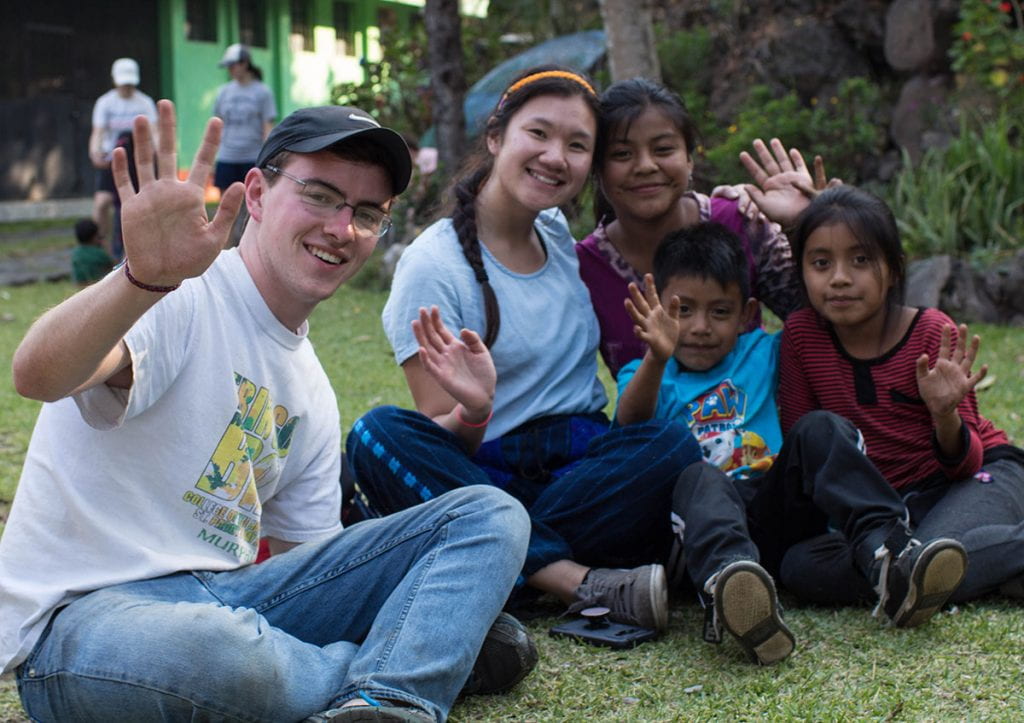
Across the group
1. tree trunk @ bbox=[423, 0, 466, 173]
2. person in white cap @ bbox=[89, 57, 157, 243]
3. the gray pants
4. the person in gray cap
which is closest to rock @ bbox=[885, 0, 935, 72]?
tree trunk @ bbox=[423, 0, 466, 173]

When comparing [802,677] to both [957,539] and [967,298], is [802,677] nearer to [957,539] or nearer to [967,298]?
[957,539]

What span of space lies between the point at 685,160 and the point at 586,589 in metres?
1.29

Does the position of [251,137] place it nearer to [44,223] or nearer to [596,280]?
[44,223]

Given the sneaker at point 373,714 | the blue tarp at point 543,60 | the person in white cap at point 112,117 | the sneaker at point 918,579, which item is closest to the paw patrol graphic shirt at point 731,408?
the sneaker at point 918,579

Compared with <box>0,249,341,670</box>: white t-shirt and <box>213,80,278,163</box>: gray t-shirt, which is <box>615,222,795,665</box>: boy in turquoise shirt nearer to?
<box>0,249,341,670</box>: white t-shirt

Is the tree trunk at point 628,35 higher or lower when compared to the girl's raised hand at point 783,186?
higher

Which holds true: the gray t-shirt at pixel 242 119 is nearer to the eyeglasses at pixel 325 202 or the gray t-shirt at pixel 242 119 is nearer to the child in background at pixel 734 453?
the child in background at pixel 734 453

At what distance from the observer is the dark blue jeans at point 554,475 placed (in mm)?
3076

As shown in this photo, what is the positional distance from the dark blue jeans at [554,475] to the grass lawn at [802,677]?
210mm

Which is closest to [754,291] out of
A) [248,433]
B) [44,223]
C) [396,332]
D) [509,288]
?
[509,288]

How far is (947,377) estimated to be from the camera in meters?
3.09

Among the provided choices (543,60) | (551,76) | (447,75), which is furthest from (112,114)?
(551,76)

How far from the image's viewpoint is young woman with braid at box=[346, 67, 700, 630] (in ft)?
10.0

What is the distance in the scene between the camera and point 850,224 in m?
3.35
